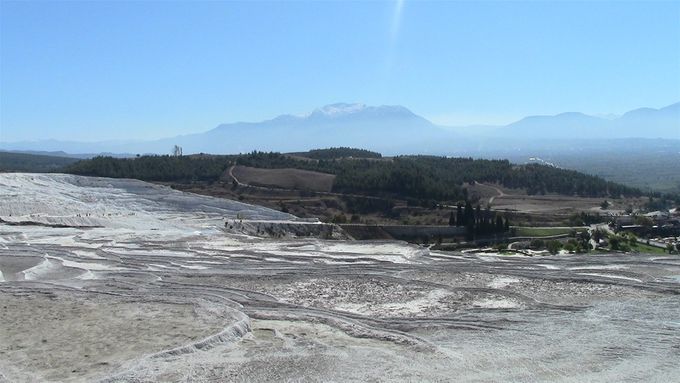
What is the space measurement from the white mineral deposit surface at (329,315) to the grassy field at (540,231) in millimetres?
21593

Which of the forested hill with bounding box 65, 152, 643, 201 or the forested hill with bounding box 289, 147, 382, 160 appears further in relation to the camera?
the forested hill with bounding box 289, 147, 382, 160

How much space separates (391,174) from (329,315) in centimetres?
6032

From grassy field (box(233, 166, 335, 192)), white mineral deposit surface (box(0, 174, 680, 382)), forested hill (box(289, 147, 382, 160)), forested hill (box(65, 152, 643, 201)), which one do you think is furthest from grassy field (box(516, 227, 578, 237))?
forested hill (box(289, 147, 382, 160))

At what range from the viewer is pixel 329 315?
1920cm

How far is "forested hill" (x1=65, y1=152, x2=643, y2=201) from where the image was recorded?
77000 mm

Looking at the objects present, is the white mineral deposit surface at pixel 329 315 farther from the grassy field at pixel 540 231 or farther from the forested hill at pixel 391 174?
the forested hill at pixel 391 174

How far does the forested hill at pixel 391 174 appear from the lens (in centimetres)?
→ 7700

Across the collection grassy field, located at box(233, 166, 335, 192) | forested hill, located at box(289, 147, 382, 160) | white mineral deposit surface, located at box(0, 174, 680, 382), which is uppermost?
forested hill, located at box(289, 147, 382, 160)

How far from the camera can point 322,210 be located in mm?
68562

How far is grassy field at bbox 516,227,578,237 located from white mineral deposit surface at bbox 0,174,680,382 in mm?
21593

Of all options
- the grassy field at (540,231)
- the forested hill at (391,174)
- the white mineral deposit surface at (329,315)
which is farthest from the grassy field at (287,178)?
the white mineral deposit surface at (329,315)

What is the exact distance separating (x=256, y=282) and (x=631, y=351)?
1361cm

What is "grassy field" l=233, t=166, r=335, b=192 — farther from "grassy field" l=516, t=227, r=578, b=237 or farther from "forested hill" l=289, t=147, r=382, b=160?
"forested hill" l=289, t=147, r=382, b=160

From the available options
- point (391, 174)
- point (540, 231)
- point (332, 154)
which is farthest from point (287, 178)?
point (332, 154)
